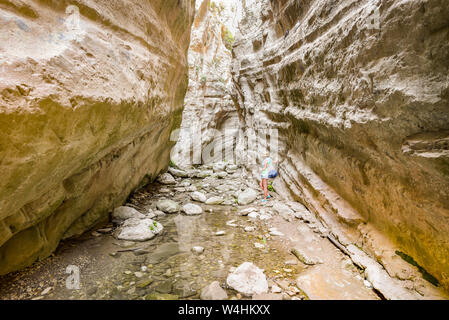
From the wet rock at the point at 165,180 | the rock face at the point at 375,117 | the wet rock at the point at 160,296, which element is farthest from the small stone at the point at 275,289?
the wet rock at the point at 165,180

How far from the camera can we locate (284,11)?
6047 mm

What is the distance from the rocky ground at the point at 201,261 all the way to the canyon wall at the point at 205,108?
8549mm

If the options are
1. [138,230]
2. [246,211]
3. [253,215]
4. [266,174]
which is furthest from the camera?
[266,174]

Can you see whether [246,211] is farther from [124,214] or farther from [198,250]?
[124,214]

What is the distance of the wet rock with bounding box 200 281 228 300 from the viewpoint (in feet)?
8.00

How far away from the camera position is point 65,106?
2135mm

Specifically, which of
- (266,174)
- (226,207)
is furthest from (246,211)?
(266,174)

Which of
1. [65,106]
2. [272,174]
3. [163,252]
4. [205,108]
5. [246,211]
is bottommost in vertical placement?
[163,252]

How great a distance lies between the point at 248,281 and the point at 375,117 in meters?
2.62

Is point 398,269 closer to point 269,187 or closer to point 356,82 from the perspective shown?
point 356,82

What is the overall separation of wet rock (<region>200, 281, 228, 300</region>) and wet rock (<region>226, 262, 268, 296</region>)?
176 mm

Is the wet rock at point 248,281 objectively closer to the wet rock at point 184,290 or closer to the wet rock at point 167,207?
the wet rock at point 184,290

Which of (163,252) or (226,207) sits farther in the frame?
(226,207)

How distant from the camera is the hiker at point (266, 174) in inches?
245
